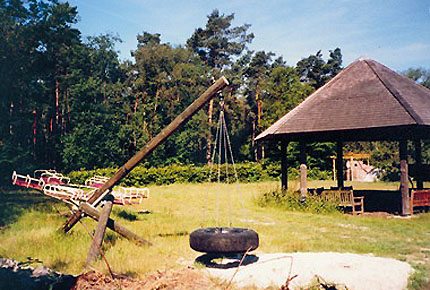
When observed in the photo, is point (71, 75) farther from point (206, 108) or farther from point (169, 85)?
point (206, 108)

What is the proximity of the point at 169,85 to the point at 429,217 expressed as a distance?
3185 centimetres

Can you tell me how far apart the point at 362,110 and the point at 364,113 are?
0.24m

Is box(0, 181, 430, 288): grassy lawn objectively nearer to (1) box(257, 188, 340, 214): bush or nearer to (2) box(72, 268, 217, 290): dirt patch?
(1) box(257, 188, 340, 214): bush

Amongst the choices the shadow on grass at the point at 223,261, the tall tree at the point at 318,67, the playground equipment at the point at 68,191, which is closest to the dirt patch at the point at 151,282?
the shadow on grass at the point at 223,261

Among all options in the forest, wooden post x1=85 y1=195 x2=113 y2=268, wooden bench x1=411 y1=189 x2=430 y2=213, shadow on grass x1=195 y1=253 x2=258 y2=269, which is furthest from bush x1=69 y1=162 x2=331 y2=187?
wooden post x1=85 y1=195 x2=113 y2=268

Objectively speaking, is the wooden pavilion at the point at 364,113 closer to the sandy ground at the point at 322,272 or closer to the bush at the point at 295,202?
the bush at the point at 295,202

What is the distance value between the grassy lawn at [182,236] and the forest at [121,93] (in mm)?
14309

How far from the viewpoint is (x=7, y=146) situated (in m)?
22.5

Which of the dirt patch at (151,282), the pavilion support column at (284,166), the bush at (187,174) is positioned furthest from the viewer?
the bush at (187,174)

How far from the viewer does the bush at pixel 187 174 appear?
25.6 meters

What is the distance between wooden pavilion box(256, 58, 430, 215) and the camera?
40.7ft

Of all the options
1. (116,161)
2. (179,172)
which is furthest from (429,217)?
(116,161)

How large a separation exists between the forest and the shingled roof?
1789 centimetres

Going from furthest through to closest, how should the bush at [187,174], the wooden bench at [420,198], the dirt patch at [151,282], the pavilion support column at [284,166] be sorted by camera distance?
the bush at [187,174] → the pavilion support column at [284,166] → the wooden bench at [420,198] → the dirt patch at [151,282]
